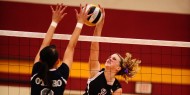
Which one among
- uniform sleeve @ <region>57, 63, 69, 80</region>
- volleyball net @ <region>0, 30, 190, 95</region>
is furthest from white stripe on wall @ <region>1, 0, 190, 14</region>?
uniform sleeve @ <region>57, 63, 69, 80</region>

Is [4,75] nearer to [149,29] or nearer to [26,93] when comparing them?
[26,93]

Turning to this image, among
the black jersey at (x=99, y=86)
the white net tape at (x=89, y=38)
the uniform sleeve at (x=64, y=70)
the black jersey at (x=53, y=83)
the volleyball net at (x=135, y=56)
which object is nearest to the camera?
the black jersey at (x=53, y=83)

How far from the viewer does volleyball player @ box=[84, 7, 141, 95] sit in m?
5.45

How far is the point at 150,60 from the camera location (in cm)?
960

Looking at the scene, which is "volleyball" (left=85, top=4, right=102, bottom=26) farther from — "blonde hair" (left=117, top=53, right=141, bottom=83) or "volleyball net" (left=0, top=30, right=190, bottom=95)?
"volleyball net" (left=0, top=30, right=190, bottom=95)

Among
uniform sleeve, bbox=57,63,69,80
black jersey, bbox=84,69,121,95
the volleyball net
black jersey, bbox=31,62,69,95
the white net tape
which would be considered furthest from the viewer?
the volleyball net

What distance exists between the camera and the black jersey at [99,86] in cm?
543

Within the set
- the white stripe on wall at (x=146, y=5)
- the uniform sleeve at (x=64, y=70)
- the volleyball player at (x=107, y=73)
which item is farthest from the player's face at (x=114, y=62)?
the white stripe on wall at (x=146, y=5)

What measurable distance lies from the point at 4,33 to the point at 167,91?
486 cm

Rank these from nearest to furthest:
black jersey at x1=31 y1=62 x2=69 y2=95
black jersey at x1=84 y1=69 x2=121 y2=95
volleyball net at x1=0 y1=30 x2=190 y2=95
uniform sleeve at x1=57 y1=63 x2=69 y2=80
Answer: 1. black jersey at x1=31 y1=62 x2=69 y2=95
2. uniform sleeve at x1=57 y1=63 x2=69 y2=80
3. black jersey at x1=84 y1=69 x2=121 y2=95
4. volleyball net at x1=0 y1=30 x2=190 y2=95

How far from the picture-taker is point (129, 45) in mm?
9539

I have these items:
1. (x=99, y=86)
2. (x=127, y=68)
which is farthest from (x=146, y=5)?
(x=99, y=86)

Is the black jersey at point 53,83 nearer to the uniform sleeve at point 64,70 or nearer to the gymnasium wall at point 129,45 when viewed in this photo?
the uniform sleeve at point 64,70

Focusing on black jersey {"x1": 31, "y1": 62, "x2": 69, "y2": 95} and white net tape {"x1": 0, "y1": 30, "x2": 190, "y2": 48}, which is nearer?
black jersey {"x1": 31, "y1": 62, "x2": 69, "y2": 95}
